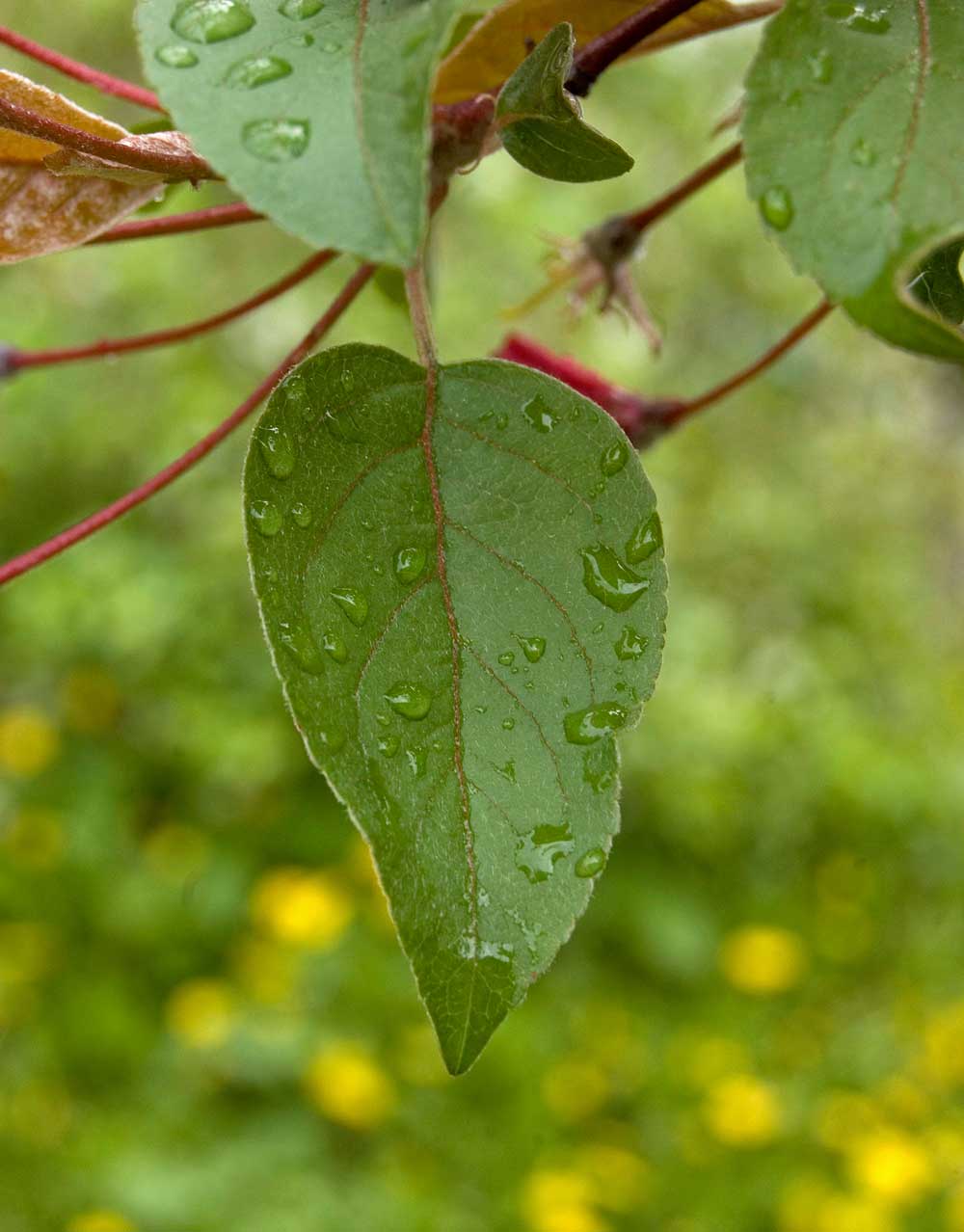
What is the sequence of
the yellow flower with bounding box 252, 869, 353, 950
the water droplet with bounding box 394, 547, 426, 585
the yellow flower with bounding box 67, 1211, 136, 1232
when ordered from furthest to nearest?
1. the yellow flower with bounding box 252, 869, 353, 950
2. the yellow flower with bounding box 67, 1211, 136, 1232
3. the water droplet with bounding box 394, 547, 426, 585

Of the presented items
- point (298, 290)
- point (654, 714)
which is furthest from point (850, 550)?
point (298, 290)

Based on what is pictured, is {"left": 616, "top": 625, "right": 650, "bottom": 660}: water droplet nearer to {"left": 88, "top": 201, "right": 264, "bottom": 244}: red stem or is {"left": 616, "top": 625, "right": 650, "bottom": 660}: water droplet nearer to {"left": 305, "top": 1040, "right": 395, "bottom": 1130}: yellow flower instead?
{"left": 88, "top": 201, "right": 264, "bottom": 244}: red stem

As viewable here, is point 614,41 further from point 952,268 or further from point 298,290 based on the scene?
point 298,290

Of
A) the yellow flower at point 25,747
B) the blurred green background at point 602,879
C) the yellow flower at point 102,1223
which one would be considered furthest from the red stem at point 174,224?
the yellow flower at point 25,747

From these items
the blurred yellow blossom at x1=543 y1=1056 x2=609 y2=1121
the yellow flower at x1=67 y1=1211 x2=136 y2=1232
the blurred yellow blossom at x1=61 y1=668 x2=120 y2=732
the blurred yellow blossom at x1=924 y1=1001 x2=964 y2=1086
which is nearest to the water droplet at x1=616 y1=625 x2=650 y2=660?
the yellow flower at x1=67 y1=1211 x2=136 y2=1232

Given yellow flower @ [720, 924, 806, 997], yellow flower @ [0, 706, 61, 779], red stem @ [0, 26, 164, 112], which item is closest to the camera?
red stem @ [0, 26, 164, 112]

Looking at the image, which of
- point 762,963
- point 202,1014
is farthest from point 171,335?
point 762,963
